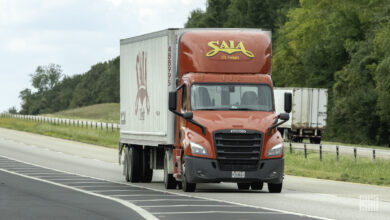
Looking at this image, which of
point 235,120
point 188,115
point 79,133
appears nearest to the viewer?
point 235,120

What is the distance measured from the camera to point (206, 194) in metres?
22.0

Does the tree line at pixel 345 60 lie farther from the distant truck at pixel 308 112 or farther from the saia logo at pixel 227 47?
the saia logo at pixel 227 47

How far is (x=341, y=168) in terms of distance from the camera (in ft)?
115

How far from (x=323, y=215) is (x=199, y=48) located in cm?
718

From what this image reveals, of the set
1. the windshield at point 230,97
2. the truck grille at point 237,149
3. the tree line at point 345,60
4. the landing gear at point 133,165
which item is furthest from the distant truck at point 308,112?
the truck grille at point 237,149

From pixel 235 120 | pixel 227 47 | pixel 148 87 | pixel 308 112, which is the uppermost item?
pixel 227 47

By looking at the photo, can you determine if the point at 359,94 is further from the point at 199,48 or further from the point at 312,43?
the point at 199,48

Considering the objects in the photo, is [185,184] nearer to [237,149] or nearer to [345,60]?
[237,149]

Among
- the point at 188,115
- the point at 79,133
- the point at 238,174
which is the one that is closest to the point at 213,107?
the point at 188,115

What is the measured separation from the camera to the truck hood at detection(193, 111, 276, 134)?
70.5ft

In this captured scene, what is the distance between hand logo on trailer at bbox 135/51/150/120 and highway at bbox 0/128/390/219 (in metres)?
2.13

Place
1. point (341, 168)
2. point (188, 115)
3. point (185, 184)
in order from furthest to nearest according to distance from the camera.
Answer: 1. point (341, 168)
2. point (185, 184)
3. point (188, 115)

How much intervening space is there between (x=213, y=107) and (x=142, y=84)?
4.21 m

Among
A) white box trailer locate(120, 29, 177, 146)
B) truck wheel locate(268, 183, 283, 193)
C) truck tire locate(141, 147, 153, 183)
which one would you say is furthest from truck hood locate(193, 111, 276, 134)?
truck tire locate(141, 147, 153, 183)
